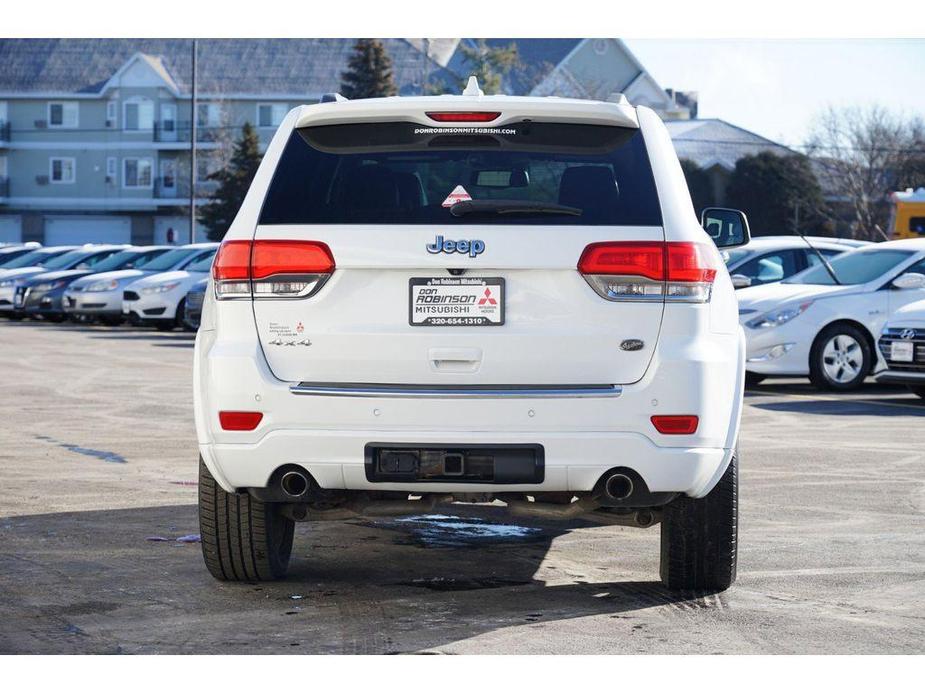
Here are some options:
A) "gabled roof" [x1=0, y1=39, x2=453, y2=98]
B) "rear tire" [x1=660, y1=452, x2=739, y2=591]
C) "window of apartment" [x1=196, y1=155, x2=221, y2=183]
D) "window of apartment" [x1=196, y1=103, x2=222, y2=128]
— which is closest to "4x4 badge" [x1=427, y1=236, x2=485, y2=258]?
"rear tire" [x1=660, y1=452, x2=739, y2=591]

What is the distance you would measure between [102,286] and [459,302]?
24.5m

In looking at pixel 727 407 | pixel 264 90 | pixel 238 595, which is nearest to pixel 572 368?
pixel 727 407

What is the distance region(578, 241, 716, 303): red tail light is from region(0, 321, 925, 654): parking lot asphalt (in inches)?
48.4

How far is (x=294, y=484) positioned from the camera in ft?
20.0

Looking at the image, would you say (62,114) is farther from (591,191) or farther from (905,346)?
(591,191)

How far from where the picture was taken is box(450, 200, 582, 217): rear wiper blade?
6000 millimetres

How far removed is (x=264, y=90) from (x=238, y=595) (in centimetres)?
7849

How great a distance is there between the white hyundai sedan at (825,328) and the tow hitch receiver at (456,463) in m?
10.9

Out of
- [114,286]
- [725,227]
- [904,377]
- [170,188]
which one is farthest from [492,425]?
[170,188]

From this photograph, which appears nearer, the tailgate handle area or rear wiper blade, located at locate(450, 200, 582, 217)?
the tailgate handle area

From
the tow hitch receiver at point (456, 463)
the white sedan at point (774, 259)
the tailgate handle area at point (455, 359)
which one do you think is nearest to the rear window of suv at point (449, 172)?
the tailgate handle area at point (455, 359)

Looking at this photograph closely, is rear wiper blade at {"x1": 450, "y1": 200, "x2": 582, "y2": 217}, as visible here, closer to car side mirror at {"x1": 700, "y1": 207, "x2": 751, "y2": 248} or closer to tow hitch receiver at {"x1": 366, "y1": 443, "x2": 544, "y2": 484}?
tow hitch receiver at {"x1": 366, "y1": 443, "x2": 544, "y2": 484}

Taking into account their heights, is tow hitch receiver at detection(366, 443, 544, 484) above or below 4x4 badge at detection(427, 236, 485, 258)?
below

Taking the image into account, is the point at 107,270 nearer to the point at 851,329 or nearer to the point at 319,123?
the point at 851,329
